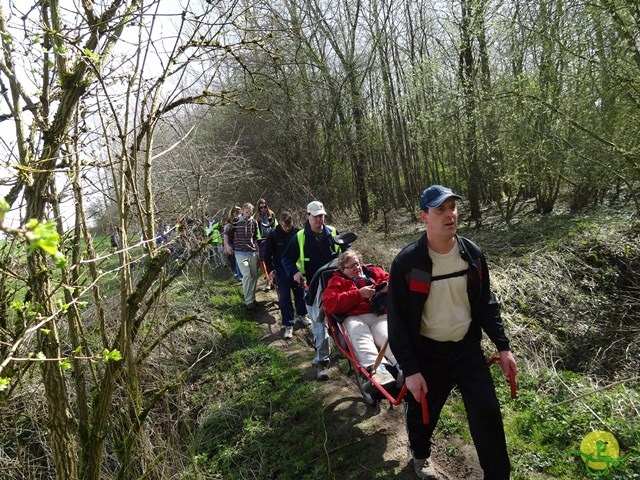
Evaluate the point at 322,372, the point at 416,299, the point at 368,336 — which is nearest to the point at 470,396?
the point at 416,299

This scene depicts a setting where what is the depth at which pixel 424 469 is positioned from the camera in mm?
3730

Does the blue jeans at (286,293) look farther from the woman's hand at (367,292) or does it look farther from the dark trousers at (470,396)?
the dark trousers at (470,396)

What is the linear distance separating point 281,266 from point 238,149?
32.8ft

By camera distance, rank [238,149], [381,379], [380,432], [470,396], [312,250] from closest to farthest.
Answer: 1. [470,396]
2. [381,379]
3. [380,432]
4. [312,250]
5. [238,149]

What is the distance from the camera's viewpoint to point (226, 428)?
5.76m

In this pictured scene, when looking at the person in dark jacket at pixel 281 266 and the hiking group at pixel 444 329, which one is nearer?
the hiking group at pixel 444 329

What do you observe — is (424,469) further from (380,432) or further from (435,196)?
(435,196)

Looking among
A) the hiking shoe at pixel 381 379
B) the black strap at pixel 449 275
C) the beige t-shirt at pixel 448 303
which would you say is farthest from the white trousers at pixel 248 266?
the black strap at pixel 449 275

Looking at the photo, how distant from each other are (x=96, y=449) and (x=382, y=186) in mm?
16353

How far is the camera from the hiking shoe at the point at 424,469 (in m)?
3.71

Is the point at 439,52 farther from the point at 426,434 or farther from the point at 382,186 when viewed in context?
the point at 426,434

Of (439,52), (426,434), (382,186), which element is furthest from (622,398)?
(382,186)

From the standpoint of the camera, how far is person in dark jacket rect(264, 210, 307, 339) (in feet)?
24.3

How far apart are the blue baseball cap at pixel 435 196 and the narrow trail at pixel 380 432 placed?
7.63ft
